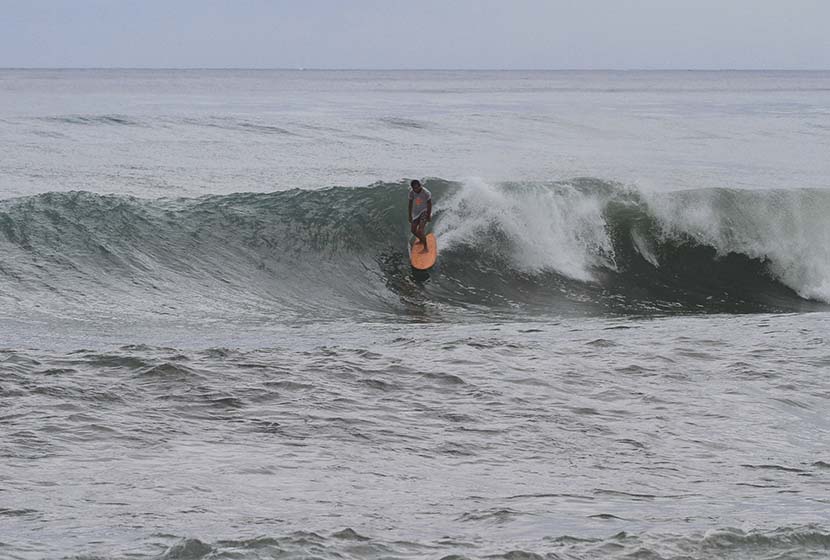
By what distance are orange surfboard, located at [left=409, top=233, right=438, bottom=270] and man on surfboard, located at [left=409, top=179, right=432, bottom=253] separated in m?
0.07

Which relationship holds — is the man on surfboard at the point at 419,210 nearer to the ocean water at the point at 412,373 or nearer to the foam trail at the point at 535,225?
the ocean water at the point at 412,373

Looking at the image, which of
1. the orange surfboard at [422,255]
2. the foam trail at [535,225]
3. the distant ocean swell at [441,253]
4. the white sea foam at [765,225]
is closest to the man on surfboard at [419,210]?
the orange surfboard at [422,255]

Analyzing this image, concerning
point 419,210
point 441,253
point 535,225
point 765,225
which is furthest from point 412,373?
point 765,225

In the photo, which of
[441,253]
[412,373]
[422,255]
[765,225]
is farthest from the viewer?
[765,225]

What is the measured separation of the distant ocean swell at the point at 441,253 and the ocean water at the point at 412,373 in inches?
2.5

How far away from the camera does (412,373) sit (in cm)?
859

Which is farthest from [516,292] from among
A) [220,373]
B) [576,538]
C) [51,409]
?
[576,538]

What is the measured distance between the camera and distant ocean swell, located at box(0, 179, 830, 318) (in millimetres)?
14406

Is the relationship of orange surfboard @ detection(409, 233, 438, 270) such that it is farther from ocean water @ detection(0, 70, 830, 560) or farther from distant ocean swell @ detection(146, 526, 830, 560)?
distant ocean swell @ detection(146, 526, 830, 560)

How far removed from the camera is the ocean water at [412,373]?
5.08 meters

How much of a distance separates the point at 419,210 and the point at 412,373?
306 inches

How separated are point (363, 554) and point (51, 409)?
134 inches

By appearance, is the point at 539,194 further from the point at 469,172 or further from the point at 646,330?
the point at 469,172

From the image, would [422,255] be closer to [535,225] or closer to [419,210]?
[419,210]
